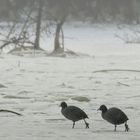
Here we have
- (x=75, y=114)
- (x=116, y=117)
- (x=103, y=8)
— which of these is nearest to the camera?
(x=116, y=117)

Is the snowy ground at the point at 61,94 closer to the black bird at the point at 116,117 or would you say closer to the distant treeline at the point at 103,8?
the black bird at the point at 116,117

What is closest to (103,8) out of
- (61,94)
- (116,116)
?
(61,94)

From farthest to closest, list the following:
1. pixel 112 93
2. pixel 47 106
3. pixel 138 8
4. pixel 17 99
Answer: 1. pixel 138 8
2. pixel 112 93
3. pixel 17 99
4. pixel 47 106

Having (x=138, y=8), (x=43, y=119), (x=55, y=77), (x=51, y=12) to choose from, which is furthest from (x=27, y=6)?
(x=43, y=119)

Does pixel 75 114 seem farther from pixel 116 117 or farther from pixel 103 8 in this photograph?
pixel 103 8

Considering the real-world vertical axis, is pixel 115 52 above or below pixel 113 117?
below

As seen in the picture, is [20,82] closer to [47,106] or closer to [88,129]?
[47,106]

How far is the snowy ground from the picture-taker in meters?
8.47

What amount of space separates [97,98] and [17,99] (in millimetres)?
1599

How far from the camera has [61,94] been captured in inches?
539

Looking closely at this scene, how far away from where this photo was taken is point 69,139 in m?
7.88

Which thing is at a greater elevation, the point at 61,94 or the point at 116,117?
the point at 116,117

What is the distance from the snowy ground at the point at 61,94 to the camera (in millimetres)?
8469

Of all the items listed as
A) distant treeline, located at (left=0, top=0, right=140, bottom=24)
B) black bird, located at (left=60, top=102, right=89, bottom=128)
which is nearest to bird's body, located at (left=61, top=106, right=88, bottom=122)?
black bird, located at (left=60, top=102, right=89, bottom=128)
